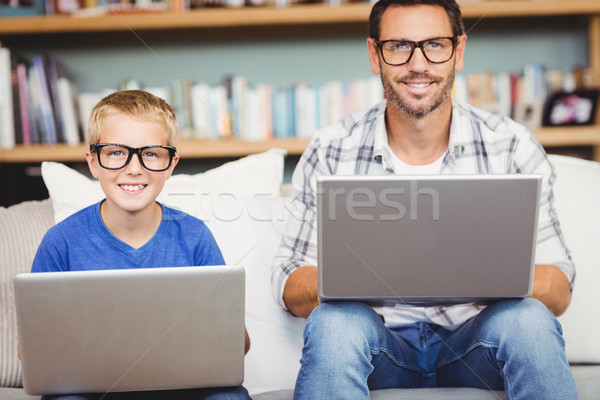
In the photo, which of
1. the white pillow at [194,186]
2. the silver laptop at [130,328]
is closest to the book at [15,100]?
the white pillow at [194,186]

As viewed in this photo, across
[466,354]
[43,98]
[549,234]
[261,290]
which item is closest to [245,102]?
[43,98]

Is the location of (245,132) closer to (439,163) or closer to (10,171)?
(10,171)

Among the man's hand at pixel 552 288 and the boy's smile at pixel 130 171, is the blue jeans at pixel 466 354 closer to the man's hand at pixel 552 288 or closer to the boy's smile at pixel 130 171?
the man's hand at pixel 552 288

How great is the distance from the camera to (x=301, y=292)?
1211 mm

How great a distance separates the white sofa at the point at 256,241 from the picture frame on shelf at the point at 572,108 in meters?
0.77

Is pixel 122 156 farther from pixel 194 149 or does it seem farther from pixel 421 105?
pixel 194 149

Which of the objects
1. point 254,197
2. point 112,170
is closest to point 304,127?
point 254,197

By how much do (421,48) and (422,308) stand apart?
574 millimetres

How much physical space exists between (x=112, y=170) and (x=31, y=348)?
35cm

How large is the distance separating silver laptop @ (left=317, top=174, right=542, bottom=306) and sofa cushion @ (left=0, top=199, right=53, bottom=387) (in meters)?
0.73

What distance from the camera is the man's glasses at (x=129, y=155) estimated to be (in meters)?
1.09

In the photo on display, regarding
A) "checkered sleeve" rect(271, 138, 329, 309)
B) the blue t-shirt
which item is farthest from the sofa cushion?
"checkered sleeve" rect(271, 138, 329, 309)

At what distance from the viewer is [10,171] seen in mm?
2266

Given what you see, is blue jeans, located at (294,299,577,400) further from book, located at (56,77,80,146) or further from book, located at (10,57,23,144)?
book, located at (10,57,23,144)
